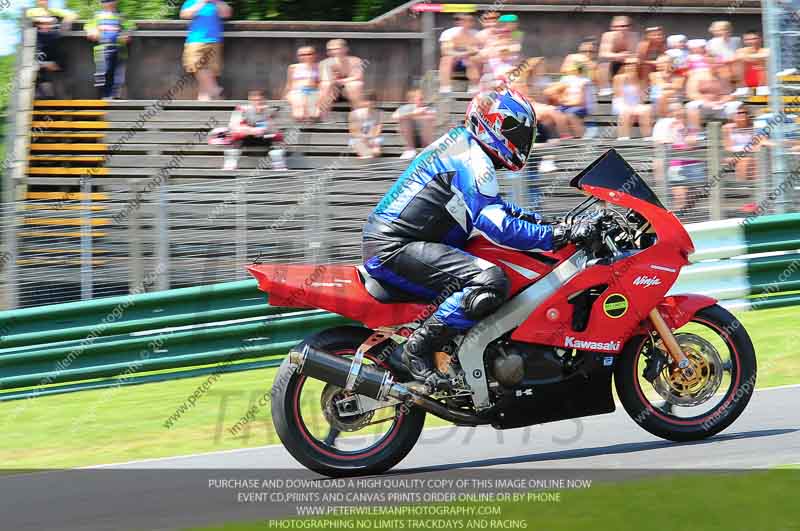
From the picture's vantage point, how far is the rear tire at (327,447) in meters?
6.57

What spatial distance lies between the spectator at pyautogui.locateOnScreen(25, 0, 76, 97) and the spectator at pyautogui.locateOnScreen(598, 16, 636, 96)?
23.0 ft

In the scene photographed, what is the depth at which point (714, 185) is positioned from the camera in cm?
1179

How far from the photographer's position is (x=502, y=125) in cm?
663

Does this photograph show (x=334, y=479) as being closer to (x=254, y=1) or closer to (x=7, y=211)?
(x=7, y=211)

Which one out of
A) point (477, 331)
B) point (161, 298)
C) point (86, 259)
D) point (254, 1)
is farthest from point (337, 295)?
point (254, 1)

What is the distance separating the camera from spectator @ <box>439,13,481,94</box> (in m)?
14.2

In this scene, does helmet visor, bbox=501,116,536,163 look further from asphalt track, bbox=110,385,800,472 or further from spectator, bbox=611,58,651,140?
spectator, bbox=611,58,651,140

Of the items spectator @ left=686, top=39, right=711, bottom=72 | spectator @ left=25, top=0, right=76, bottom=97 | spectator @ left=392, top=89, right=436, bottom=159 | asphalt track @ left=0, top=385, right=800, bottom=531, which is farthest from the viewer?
spectator @ left=25, top=0, right=76, bottom=97

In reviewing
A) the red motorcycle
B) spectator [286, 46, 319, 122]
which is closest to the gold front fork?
the red motorcycle

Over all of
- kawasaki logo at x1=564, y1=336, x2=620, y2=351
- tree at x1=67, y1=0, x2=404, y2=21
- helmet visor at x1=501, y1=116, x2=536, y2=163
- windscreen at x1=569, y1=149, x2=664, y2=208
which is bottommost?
kawasaki logo at x1=564, y1=336, x2=620, y2=351

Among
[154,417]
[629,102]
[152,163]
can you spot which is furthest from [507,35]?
[154,417]

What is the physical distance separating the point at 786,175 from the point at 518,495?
7.15 m

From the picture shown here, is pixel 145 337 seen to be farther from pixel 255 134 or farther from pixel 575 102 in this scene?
pixel 575 102

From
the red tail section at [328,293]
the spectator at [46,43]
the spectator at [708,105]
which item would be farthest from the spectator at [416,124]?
the red tail section at [328,293]
